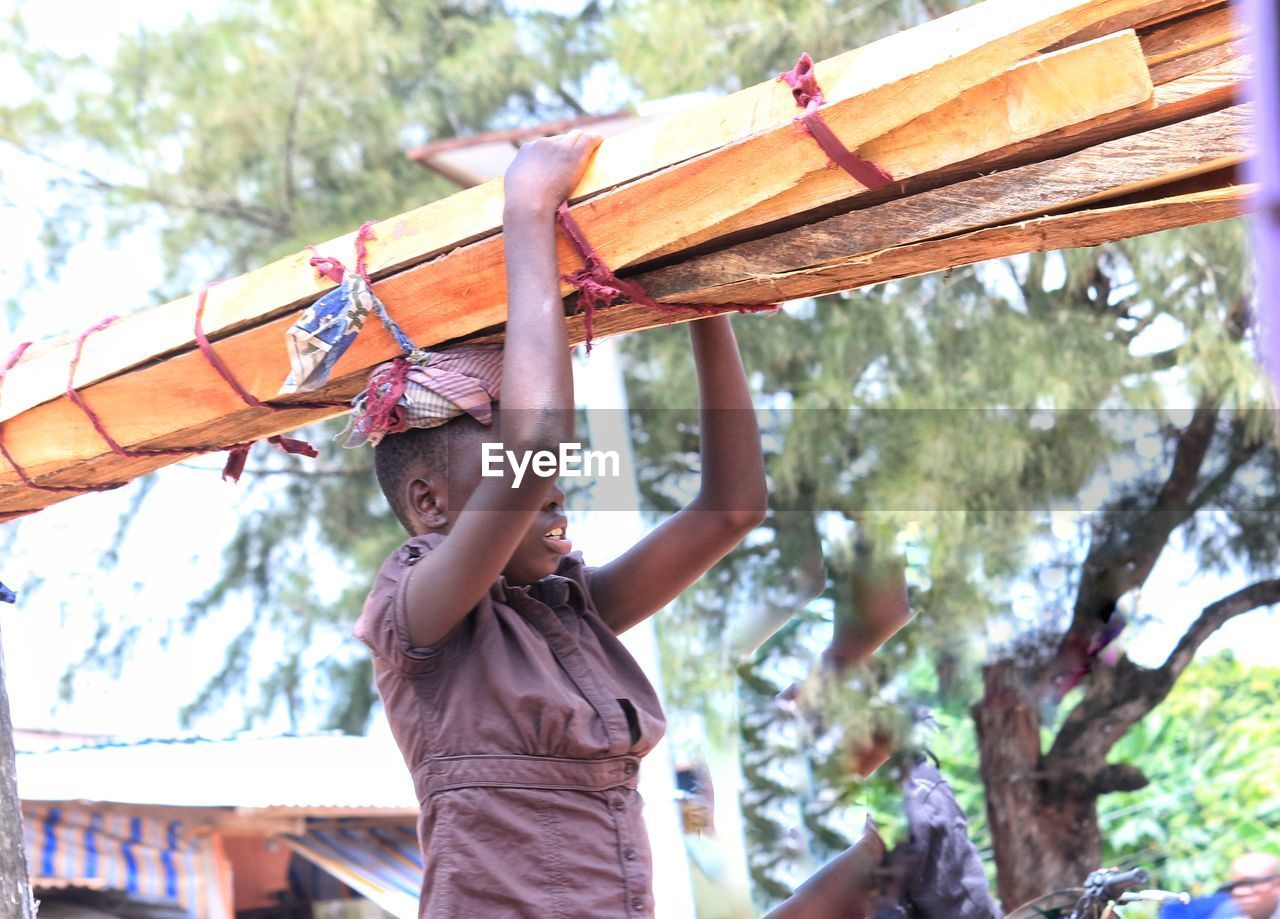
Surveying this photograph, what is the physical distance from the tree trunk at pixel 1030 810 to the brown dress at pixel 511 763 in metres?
4.55

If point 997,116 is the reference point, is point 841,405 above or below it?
above

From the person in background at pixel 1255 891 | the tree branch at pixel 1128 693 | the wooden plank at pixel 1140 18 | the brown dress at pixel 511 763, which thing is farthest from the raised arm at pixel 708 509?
the tree branch at pixel 1128 693

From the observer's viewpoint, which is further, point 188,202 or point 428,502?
point 188,202

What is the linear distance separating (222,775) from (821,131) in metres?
4.31

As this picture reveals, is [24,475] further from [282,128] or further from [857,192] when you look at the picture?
[282,128]

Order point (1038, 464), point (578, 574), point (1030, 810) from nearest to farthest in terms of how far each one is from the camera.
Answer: point (578, 574)
point (1038, 464)
point (1030, 810)

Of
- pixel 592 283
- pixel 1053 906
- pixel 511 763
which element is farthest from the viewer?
pixel 1053 906

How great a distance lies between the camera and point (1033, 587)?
5.86m

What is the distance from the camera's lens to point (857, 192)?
1804 mm

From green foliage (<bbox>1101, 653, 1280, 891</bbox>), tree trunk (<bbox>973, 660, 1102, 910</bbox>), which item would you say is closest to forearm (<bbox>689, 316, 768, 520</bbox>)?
tree trunk (<bbox>973, 660, 1102, 910</bbox>)

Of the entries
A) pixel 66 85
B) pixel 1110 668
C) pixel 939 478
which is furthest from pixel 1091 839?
pixel 66 85

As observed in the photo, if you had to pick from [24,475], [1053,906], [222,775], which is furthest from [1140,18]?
[222,775]

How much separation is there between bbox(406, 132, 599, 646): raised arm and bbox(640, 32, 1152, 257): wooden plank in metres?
0.24

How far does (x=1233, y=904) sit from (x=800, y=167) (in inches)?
74.0
